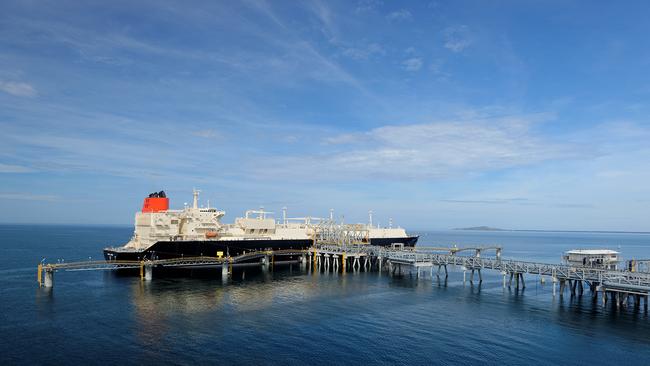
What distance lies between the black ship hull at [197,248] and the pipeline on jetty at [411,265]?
7.32ft

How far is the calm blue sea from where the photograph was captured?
3447 centimetres

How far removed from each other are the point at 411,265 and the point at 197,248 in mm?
43012

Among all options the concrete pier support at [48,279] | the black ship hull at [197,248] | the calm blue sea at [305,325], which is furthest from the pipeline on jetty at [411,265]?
the calm blue sea at [305,325]

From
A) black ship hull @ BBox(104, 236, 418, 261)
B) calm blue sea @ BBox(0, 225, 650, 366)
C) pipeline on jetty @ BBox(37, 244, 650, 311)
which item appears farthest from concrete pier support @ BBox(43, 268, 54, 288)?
black ship hull @ BBox(104, 236, 418, 261)

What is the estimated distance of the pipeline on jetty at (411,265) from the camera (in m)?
53.5

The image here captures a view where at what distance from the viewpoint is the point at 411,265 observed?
87.9 m

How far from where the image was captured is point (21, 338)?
123 feet

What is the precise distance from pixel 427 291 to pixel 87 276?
57.0 m

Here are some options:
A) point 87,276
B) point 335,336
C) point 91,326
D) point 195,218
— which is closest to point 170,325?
point 91,326

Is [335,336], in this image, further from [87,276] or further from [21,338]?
[87,276]

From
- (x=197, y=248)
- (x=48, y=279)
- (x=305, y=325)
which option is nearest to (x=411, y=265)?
(x=197, y=248)

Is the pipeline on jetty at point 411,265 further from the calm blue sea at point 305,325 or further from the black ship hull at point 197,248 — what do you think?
the calm blue sea at point 305,325

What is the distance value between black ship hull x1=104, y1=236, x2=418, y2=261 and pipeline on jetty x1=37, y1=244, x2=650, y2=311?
2231 millimetres

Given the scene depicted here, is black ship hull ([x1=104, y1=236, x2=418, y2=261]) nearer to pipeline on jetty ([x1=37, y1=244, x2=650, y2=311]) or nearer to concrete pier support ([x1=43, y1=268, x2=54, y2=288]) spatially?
pipeline on jetty ([x1=37, y1=244, x2=650, y2=311])
